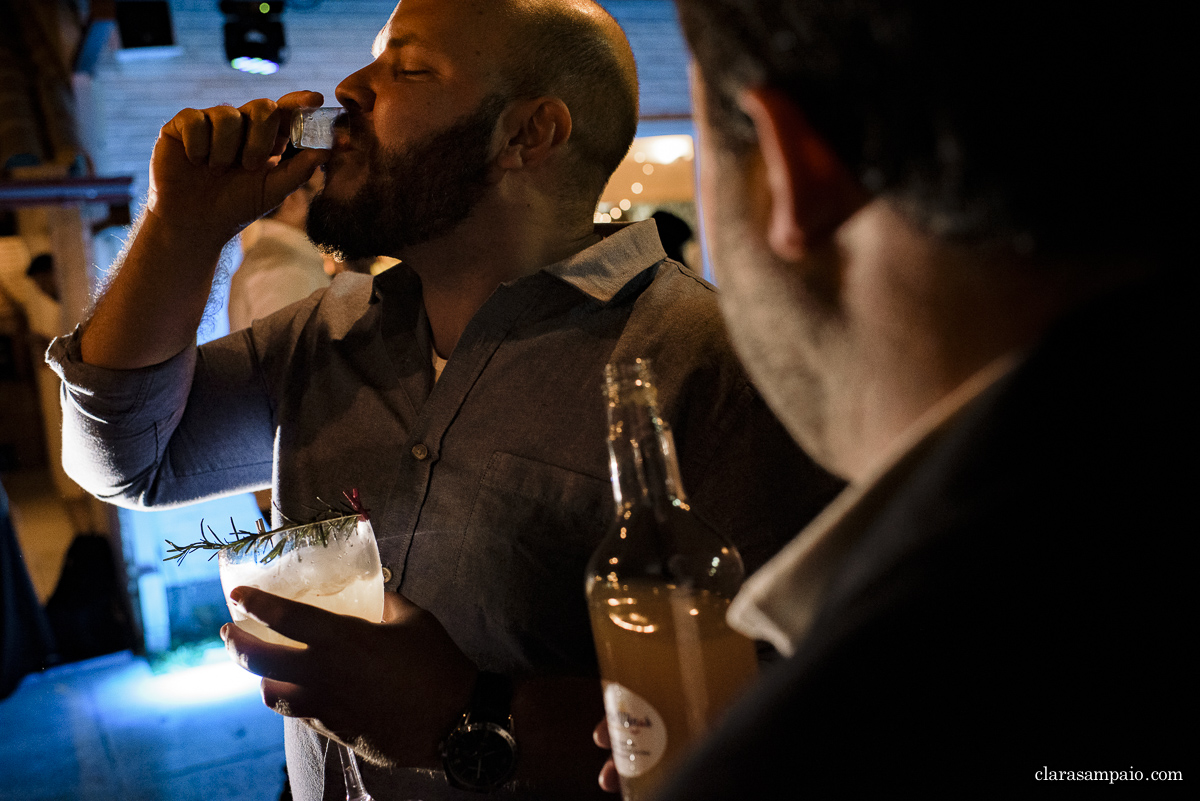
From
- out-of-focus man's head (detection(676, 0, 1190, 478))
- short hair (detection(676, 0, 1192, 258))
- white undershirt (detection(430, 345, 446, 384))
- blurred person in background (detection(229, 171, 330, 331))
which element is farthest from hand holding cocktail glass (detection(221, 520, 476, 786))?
blurred person in background (detection(229, 171, 330, 331))

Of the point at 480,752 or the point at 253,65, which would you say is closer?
the point at 480,752

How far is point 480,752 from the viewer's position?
1002mm

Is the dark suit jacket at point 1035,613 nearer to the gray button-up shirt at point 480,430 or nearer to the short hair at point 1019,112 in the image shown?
the short hair at point 1019,112

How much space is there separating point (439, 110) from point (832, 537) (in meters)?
1.08

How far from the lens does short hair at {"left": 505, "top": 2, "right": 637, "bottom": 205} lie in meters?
1.40

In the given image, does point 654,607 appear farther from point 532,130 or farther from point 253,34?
point 253,34

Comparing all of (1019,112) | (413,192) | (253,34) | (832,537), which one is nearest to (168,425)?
(413,192)

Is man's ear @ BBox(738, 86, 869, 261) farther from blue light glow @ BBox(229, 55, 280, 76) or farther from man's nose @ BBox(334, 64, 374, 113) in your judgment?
blue light glow @ BBox(229, 55, 280, 76)

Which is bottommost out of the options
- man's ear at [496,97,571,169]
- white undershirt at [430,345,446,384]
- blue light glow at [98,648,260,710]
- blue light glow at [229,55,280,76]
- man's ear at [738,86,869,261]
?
blue light glow at [98,648,260,710]

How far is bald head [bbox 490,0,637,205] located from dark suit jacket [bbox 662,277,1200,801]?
118 centimetres

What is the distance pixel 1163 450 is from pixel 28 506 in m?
6.29

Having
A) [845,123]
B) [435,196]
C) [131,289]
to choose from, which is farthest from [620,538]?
[131,289]

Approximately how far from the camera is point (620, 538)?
2.40 ft

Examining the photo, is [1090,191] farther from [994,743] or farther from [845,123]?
[994,743]
